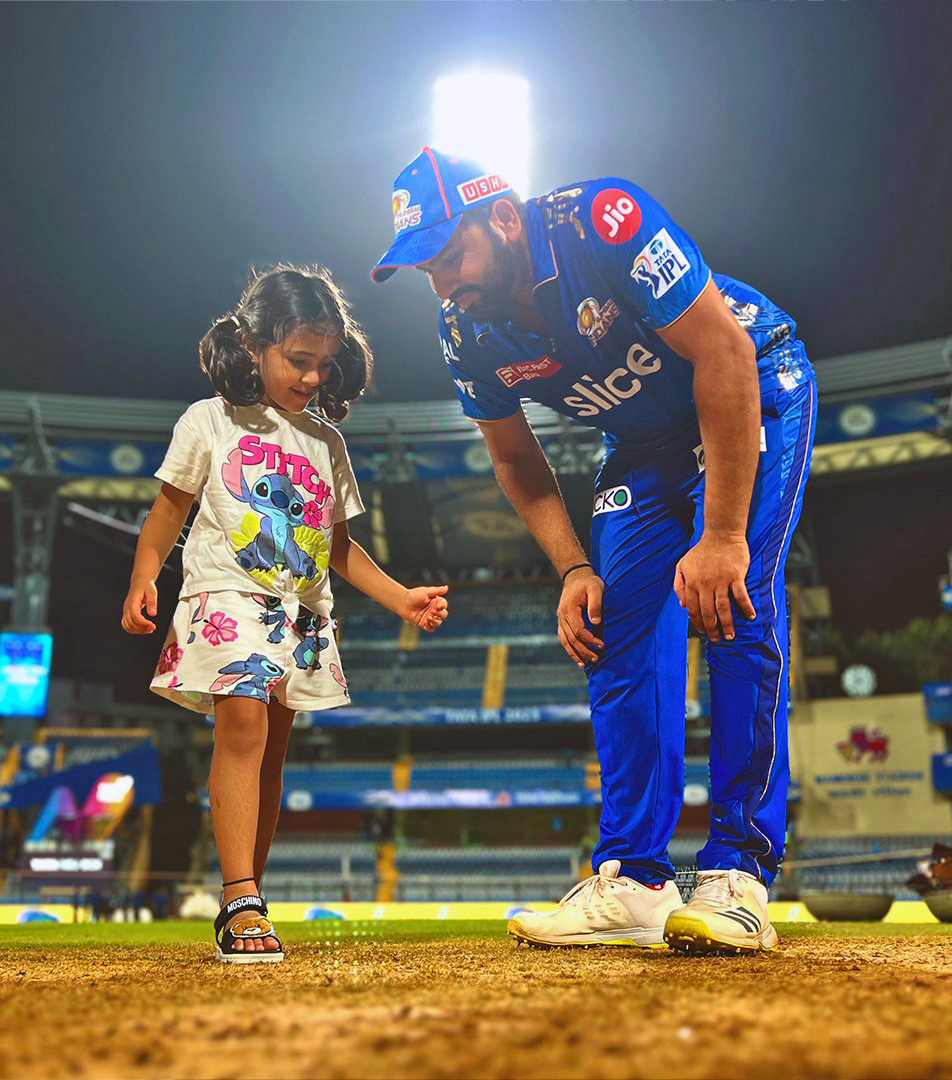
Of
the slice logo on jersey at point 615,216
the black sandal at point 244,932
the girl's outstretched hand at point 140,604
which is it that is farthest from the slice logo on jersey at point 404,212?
the black sandal at point 244,932

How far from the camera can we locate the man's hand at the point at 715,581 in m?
1.98

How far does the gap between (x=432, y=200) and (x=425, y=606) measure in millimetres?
929

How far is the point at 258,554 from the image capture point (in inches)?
91.0

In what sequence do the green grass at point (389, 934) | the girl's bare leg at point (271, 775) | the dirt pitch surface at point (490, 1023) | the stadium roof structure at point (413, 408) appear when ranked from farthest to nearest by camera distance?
the stadium roof structure at point (413, 408) → the green grass at point (389, 934) → the girl's bare leg at point (271, 775) → the dirt pitch surface at point (490, 1023)

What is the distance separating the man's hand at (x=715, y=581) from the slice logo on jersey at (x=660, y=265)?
0.50 m

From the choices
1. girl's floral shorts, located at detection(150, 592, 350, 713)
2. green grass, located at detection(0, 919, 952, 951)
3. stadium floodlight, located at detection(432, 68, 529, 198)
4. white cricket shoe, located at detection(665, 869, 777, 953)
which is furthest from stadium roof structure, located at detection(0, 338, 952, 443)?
white cricket shoe, located at detection(665, 869, 777, 953)

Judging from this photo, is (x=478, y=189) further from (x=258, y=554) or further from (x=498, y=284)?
(x=258, y=554)

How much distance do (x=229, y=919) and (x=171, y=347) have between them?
17.3 metres

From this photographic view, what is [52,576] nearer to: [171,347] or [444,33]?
[171,347]

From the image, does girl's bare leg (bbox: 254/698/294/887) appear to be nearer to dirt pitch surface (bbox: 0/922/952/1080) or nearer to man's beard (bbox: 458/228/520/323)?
dirt pitch surface (bbox: 0/922/952/1080)

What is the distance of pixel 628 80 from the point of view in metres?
12.2

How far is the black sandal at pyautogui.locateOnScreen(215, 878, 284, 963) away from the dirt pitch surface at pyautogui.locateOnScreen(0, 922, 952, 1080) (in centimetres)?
31

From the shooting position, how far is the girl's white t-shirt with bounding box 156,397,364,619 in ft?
7.52

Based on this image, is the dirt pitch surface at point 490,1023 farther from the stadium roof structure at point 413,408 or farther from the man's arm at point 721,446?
the stadium roof structure at point 413,408
